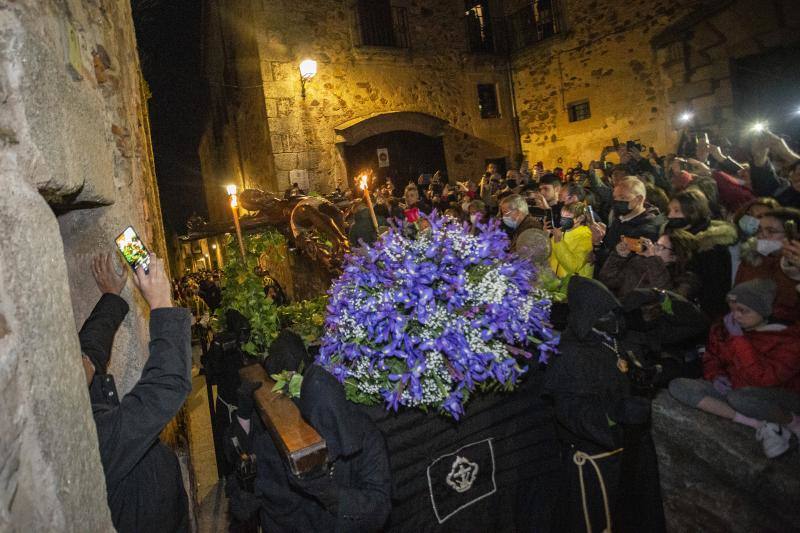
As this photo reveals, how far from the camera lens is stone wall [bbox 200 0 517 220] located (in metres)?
11.5

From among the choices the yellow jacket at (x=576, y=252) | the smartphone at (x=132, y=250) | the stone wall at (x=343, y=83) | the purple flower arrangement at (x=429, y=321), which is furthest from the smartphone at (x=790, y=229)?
the stone wall at (x=343, y=83)

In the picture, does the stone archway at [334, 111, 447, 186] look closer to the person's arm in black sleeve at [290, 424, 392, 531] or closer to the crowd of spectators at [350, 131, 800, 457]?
the crowd of spectators at [350, 131, 800, 457]

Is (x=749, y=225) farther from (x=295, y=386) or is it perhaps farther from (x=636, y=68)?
(x=636, y=68)

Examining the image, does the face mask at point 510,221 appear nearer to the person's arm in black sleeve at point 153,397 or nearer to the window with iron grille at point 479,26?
the person's arm in black sleeve at point 153,397

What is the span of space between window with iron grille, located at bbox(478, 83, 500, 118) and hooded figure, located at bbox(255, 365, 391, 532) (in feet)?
50.1

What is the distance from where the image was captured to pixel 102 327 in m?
2.00

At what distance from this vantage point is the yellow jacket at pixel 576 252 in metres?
4.42

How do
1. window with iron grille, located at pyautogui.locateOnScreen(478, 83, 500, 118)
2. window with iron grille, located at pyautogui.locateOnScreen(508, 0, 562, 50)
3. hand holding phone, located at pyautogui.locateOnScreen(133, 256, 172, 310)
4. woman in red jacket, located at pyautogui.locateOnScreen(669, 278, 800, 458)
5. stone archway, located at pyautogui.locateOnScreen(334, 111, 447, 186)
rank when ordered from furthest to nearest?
1. window with iron grille, located at pyautogui.locateOnScreen(478, 83, 500, 118)
2. window with iron grille, located at pyautogui.locateOnScreen(508, 0, 562, 50)
3. stone archway, located at pyautogui.locateOnScreen(334, 111, 447, 186)
4. woman in red jacket, located at pyautogui.locateOnScreen(669, 278, 800, 458)
5. hand holding phone, located at pyautogui.locateOnScreen(133, 256, 172, 310)

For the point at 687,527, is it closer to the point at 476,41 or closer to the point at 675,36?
the point at 675,36

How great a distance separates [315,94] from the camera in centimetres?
1209

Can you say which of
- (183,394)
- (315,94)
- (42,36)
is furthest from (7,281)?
(315,94)

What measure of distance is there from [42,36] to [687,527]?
3.86m

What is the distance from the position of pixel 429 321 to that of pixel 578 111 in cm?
1540

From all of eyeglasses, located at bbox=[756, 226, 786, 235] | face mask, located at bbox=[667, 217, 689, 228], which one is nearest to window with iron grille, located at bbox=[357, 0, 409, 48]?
face mask, located at bbox=[667, 217, 689, 228]
